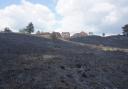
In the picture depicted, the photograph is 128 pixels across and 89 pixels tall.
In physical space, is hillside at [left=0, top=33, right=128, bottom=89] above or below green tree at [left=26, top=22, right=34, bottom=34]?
below

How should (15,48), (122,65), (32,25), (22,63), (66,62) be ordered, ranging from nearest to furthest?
1. (22,63)
2. (66,62)
3. (122,65)
4. (15,48)
5. (32,25)

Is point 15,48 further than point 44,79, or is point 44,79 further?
point 15,48

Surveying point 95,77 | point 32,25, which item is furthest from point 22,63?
point 32,25

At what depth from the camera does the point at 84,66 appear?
27.4 meters

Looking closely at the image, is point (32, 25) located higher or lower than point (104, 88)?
higher

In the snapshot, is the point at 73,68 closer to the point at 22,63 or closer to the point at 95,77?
the point at 95,77

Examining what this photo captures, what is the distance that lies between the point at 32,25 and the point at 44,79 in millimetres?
46892

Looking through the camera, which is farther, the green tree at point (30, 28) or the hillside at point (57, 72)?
the green tree at point (30, 28)

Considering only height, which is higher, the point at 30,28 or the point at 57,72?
the point at 30,28

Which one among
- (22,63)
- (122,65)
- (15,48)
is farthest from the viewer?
(15,48)

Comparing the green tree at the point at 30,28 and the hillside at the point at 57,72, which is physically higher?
the green tree at the point at 30,28

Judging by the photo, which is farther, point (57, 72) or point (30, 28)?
point (30, 28)

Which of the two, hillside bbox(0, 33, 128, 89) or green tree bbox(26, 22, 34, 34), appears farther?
green tree bbox(26, 22, 34, 34)

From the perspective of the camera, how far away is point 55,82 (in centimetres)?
2227
